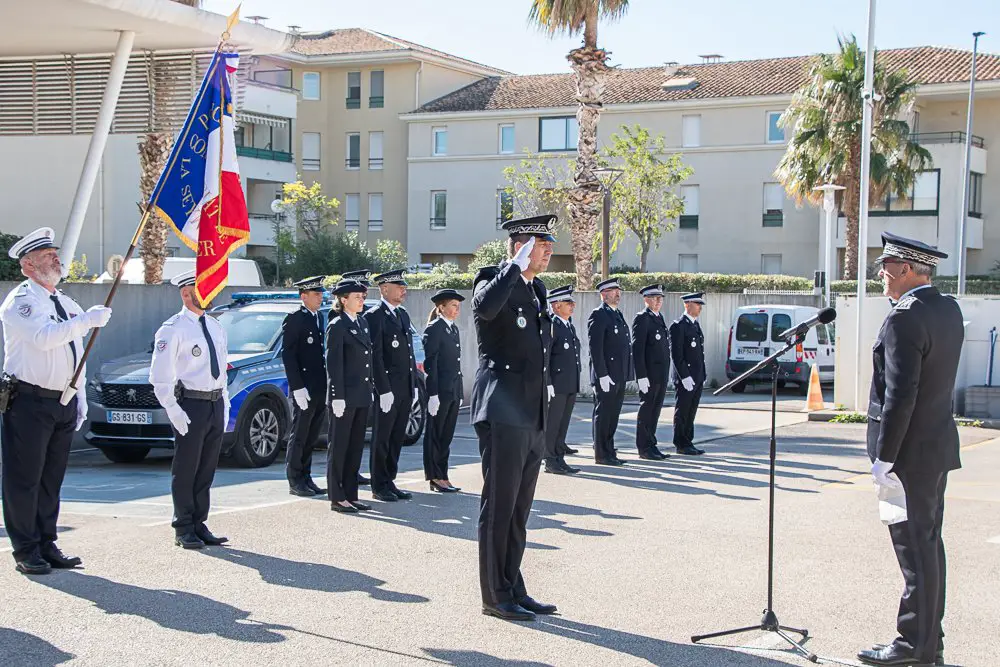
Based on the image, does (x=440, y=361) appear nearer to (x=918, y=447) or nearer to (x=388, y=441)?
(x=388, y=441)

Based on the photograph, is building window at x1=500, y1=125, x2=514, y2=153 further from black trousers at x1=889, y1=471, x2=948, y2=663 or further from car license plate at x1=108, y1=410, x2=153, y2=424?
black trousers at x1=889, y1=471, x2=948, y2=663

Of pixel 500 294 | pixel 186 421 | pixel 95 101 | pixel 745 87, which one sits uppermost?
pixel 745 87

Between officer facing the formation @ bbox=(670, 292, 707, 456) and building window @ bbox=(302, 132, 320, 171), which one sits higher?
building window @ bbox=(302, 132, 320, 171)

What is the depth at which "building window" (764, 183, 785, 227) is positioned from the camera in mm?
47531

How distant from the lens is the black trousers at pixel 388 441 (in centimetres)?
1104

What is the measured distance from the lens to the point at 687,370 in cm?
1500

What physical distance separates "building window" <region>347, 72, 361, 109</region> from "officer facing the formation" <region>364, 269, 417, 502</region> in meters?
48.0

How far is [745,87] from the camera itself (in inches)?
1927

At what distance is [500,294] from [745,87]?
146ft

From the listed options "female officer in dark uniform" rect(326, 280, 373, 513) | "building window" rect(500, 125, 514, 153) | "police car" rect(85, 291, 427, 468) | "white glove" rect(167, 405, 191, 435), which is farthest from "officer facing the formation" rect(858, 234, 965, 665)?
"building window" rect(500, 125, 514, 153)

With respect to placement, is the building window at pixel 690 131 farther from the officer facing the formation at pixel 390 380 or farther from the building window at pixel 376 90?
the officer facing the formation at pixel 390 380

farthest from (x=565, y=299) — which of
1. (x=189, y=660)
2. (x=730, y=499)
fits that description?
(x=189, y=660)

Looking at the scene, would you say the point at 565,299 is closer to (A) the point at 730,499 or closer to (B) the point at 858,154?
(A) the point at 730,499

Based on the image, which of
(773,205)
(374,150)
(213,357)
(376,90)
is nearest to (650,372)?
(213,357)
